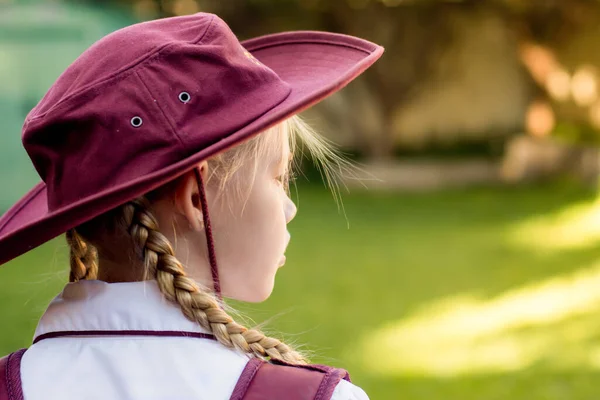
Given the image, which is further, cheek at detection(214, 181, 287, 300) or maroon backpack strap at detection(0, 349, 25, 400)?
cheek at detection(214, 181, 287, 300)

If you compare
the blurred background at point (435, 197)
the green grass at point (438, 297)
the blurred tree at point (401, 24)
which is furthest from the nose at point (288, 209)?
the blurred tree at point (401, 24)

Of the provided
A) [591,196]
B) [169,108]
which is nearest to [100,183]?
[169,108]

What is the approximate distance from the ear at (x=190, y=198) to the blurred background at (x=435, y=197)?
35 cm

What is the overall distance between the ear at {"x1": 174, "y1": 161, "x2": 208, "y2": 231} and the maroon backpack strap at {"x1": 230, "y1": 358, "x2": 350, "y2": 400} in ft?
0.67

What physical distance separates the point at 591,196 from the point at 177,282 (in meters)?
7.65

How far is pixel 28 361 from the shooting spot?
1.08 metres

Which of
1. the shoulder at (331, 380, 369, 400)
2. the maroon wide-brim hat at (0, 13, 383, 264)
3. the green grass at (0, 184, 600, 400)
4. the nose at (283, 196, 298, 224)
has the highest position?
the maroon wide-brim hat at (0, 13, 383, 264)

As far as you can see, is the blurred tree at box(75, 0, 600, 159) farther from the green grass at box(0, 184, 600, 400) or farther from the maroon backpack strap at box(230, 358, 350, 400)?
the maroon backpack strap at box(230, 358, 350, 400)

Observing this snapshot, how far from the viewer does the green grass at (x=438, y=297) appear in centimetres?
367

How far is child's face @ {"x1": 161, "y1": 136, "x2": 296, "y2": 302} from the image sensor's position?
1124 mm

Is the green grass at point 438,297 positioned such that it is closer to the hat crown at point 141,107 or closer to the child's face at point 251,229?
the child's face at point 251,229

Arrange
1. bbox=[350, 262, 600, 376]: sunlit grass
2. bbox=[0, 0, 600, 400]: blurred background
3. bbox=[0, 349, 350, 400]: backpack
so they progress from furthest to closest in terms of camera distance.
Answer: bbox=[0, 0, 600, 400]: blurred background
bbox=[350, 262, 600, 376]: sunlit grass
bbox=[0, 349, 350, 400]: backpack

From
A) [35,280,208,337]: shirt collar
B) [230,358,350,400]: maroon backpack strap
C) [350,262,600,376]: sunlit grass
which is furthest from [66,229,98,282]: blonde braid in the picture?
[350,262,600,376]: sunlit grass

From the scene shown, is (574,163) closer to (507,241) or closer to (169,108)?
(507,241)
